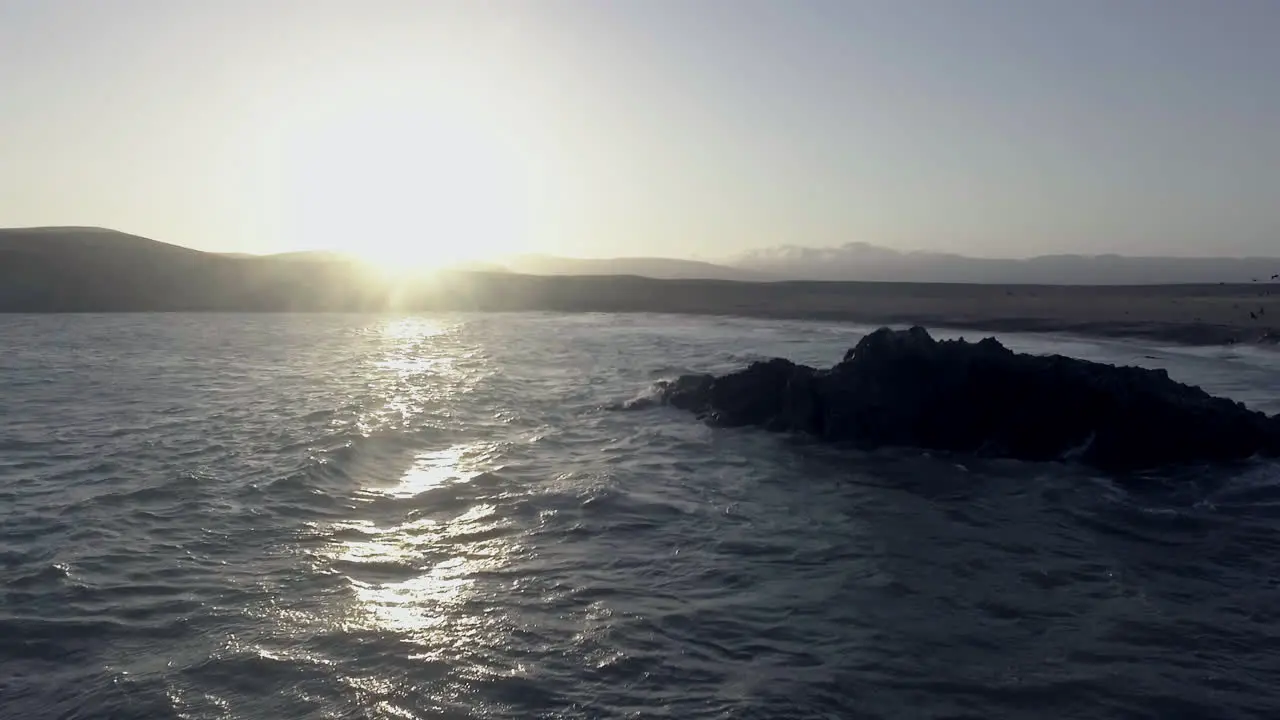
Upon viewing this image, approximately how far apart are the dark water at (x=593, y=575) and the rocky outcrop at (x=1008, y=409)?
3.12 feet

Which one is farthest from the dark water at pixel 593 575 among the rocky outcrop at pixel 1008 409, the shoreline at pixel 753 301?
the shoreline at pixel 753 301

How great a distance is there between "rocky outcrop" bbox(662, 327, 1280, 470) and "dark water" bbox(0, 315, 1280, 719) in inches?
37.4

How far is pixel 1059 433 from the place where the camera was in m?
15.2

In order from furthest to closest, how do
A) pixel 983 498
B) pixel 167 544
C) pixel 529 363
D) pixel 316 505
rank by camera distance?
pixel 529 363, pixel 983 498, pixel 316 505, pixel 167 544

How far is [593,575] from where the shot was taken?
30.4ft

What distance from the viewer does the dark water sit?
676 cm

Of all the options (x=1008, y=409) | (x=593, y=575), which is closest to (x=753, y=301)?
(x=1008, y=409)

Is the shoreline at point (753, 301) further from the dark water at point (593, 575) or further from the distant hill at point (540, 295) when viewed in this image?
the dark water at point (593, 575)

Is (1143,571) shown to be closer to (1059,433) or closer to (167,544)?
(1059,433)

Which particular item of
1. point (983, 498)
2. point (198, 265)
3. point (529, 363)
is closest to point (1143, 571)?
point (983, 498)

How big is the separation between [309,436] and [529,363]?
13.4m

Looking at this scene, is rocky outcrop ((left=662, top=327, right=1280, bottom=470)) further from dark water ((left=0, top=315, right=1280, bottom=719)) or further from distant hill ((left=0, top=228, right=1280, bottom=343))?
distant hill ((left=0, top=228, right=1280, bottom=343))

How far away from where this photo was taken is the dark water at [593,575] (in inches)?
266

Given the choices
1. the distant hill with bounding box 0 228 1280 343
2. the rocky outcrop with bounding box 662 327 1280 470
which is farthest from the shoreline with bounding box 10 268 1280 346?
the rocky outcrop with bounding box 662 327 1280 470
